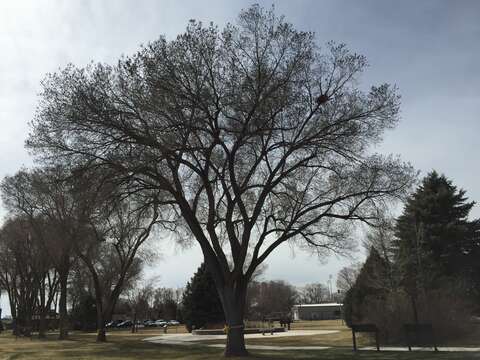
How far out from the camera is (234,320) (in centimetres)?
2275

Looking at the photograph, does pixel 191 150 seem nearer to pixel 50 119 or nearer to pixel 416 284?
pixel 50 119

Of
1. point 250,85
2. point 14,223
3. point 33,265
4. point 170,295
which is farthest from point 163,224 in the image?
point 170,295

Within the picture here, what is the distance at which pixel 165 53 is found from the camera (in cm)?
2064

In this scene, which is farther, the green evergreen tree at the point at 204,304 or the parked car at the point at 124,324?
the parked car at the point at 124,324

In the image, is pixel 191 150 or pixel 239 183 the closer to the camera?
pixel 191 150

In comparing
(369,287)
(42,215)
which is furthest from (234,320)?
(42,215)

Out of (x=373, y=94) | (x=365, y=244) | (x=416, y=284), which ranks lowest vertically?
(x=416, y=284)

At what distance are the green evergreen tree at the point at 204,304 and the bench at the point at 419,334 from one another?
3121cm

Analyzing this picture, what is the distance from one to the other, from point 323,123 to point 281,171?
300cm

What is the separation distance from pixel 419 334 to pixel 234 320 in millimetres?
8193

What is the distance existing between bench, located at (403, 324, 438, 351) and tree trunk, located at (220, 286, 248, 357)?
6839mm

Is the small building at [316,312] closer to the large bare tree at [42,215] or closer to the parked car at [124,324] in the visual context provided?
the parked car at [124,324]

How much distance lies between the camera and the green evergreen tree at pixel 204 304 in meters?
53.4

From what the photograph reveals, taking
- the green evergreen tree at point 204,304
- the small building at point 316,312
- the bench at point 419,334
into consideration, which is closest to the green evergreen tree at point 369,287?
the bench at point 419,334
